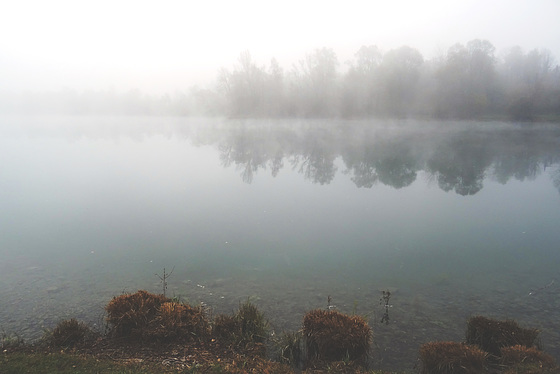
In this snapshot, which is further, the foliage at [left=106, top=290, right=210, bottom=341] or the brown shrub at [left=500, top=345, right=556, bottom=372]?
the foliage at [left=106, top=290, right=210, bottom=341]

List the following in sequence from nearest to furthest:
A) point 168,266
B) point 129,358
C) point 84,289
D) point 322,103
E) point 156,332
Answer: point 129,358
point 156,332
point 84,289
point 168,266
point 322,103

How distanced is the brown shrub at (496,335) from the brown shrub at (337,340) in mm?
1777

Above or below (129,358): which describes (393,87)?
above

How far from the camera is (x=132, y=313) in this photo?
6.91 metres

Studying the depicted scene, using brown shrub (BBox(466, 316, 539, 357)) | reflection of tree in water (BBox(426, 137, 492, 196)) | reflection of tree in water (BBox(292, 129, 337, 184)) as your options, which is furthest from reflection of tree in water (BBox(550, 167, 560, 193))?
brown shrub (BBox(466, 316, 539, 357))

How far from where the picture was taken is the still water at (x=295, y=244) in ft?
27.3

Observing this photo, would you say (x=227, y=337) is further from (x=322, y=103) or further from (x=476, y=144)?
(x=322, y=103)

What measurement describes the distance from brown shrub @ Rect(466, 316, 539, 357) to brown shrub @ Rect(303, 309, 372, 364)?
5.83 feet

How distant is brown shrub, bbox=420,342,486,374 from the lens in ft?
19.2

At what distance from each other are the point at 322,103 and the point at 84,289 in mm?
85093

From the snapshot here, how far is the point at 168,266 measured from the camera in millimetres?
10648

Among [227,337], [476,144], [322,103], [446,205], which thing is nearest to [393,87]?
[322,103]

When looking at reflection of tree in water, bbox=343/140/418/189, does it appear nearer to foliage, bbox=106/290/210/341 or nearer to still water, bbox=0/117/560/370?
still water, bbox=0/117/560/370

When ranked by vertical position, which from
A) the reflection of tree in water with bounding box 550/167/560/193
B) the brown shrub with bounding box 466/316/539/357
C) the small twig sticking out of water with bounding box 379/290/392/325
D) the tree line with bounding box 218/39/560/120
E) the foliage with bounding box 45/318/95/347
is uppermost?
the tree line with bounding box 218/39/560/120
